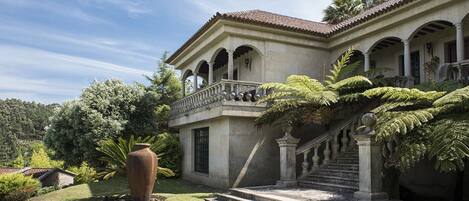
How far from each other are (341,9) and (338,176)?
17550mm

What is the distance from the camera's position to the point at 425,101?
9.84 metres

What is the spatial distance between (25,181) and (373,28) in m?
14.2

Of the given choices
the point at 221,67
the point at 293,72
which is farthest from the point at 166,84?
the point at 293,72

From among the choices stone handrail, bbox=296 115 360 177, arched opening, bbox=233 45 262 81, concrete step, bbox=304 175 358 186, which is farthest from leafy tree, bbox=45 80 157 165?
concrete step, bbox=304 175 358 186

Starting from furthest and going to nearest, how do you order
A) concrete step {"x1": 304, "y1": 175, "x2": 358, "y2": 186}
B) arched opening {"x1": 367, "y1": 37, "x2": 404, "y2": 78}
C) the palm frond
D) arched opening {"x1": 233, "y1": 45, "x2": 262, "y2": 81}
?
1. arched opening {"x1": 233, "y1": 45, "x2": 262, "y2": 81}
2. arched opening {"x1": 367, "y1": 37, "x2": 404, "y2": 78}
3. concrete step {"x1": 304, "y1": 175, "x2": 358, "y2": 186}
4. the palm frond

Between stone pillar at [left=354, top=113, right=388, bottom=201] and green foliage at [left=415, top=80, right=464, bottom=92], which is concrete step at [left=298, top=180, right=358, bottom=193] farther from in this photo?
green foliage at [left=415, top=80, right=464, bottom=92]

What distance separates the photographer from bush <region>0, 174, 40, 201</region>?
16125mm

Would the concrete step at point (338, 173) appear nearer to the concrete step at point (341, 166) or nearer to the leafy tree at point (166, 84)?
the concrete step at point (341, 166)

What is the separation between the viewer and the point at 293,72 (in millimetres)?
17500

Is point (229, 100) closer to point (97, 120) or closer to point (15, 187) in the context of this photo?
point (97, 120)

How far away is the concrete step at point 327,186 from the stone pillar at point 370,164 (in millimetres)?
1064

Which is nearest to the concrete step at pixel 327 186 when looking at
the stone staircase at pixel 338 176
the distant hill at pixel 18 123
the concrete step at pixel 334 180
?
the stone staircase at pixel 338 176

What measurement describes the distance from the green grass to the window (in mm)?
807

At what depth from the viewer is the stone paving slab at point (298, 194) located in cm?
985
